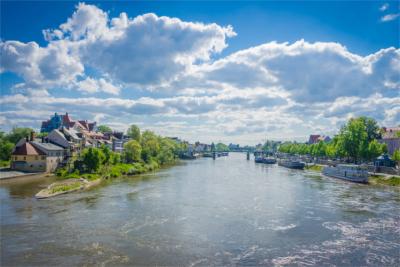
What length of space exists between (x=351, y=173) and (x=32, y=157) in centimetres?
6916

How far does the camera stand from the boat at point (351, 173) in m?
68.2

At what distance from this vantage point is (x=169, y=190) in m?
52.3

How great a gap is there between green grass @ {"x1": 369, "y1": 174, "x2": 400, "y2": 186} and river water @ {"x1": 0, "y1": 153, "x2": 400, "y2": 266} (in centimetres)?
1456

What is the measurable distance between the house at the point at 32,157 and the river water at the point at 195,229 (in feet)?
72.5

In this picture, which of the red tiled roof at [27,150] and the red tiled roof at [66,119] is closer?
the red tiled roof at [27,150]

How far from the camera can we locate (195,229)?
98.5 ft

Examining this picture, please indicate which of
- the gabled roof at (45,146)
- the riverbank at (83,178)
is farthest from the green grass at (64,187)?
the gabled roof at (45,146)

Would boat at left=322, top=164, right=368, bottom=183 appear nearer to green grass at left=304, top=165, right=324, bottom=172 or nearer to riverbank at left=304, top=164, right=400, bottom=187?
riverbank at left=304, top=164, right=400, bottom=187

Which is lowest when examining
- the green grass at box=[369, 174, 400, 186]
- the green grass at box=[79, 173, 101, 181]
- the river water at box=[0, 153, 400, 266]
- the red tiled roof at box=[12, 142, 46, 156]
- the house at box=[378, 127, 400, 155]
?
the river water at box=[0, 153, 400, 266]

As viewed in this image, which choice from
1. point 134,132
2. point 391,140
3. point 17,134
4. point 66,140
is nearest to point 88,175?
point 66,140

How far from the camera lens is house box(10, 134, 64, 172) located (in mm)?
69438

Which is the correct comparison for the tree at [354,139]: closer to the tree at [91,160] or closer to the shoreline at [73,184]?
the shoreline at [73,184]

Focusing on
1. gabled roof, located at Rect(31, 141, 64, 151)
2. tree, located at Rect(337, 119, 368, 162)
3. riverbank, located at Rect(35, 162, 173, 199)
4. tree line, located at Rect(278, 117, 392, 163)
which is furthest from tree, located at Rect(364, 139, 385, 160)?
gabled roof, located at Rect(31, 141, 64, 151)

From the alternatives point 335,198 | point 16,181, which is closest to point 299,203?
point 335,198
